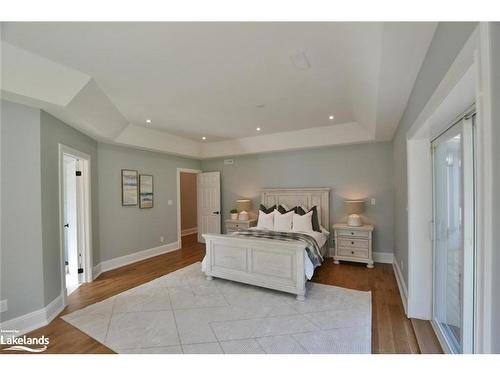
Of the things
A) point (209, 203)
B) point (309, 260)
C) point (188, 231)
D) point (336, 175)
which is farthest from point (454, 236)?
point (188, 231)

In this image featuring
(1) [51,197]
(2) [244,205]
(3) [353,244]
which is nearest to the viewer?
(1) [51,197]

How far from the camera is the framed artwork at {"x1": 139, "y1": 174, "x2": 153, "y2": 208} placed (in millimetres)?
4828

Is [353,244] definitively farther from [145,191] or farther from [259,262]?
[145,191]

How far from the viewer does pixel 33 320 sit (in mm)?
2428

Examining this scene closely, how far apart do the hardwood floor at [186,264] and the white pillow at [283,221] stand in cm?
99

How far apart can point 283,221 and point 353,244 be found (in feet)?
4.44

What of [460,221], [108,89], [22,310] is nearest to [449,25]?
[460,221]

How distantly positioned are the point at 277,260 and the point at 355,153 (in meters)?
2.91

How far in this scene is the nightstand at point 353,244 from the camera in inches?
165

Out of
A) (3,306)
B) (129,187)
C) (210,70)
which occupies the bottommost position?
(3,306)

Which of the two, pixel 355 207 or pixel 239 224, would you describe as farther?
pixel 239 224

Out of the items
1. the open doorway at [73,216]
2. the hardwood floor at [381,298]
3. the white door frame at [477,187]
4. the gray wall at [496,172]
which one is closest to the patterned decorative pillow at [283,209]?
the hardwood floor at [381,298]

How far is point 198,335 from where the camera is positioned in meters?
2.25

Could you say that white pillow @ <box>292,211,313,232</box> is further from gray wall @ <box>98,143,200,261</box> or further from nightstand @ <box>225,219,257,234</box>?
gray wall @ <box>98,143,200,261</box>
